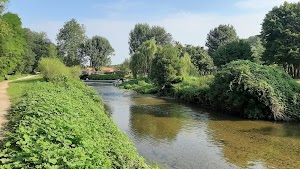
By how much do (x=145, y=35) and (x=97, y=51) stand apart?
55.3ft

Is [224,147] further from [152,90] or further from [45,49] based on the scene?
[45,49]

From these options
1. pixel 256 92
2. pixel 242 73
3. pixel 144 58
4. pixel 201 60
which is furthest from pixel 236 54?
pixel 256 92

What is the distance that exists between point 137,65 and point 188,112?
3714cm

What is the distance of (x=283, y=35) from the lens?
47.9 meters

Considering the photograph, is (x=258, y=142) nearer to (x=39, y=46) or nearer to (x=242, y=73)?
(x=242, y=73)

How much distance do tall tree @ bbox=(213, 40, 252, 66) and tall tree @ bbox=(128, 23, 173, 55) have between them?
42.9m

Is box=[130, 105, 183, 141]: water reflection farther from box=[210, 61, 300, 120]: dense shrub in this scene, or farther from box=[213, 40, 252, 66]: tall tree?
box=[213, 40, 252, 66]: tall tree

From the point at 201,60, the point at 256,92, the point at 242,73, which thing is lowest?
the point at 256,92

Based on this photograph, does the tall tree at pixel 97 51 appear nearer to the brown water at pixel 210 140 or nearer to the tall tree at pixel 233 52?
the tall tree at pixel 233 52

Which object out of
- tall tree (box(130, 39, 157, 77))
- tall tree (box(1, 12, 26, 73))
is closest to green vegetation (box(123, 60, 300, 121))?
tall tree (box(1, 12, 26, 73))

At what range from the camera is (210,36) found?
99312mm

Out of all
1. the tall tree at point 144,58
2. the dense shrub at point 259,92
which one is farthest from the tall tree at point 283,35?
the dense shrub at point 259,92

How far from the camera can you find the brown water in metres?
13.9

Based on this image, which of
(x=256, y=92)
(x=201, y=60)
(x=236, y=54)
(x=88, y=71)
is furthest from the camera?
(x=88, y=71)
